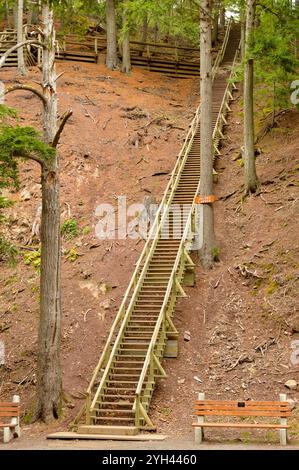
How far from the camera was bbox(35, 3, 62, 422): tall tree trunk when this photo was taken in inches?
576

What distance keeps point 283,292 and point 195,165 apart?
28.7 ft

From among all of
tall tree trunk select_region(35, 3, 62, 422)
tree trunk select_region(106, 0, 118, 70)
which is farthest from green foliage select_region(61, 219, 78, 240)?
tree trunk select_region(106, 0, 118, 70)

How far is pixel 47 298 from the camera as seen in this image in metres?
14.9

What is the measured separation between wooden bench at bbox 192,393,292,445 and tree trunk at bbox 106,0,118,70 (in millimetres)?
26467

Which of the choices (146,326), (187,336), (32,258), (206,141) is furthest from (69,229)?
(187,336)

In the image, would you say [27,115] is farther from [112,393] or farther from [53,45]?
[112,393]

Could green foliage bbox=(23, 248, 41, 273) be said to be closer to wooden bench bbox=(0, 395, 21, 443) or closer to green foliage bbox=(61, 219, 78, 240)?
green foliage bbox=(61, 219, 78, 240)

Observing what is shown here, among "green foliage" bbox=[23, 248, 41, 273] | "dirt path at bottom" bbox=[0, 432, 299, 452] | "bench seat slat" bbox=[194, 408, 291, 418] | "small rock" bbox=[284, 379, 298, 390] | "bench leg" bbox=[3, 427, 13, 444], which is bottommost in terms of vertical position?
"dirt path at bottom" bbox=[0, 432, 299, 452]

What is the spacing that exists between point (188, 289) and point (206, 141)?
4.71 meters

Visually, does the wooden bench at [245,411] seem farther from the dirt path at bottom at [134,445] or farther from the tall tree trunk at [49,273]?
the tall tree trunk at [49,273]

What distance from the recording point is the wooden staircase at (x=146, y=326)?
46.6 ft

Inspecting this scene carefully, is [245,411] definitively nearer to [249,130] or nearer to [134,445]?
[134,445]

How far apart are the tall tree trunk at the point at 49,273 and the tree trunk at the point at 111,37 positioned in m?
20.5

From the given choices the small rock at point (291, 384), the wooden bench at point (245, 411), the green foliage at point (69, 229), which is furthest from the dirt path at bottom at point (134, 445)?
the green foliage at point (69, 229)
